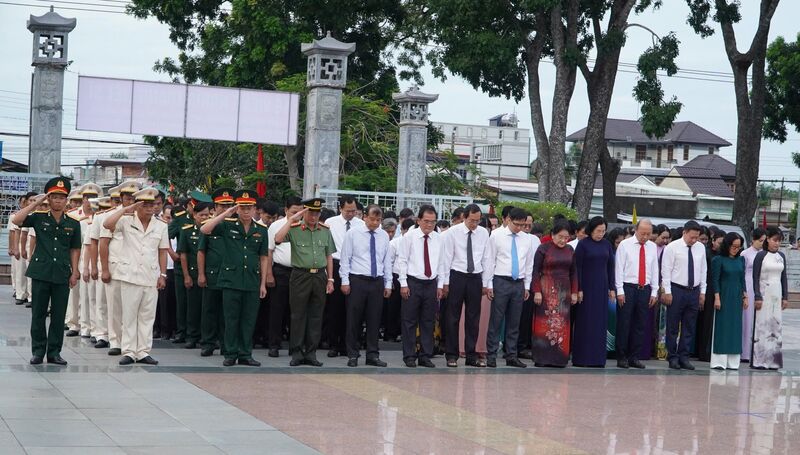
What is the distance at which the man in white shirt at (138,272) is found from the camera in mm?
11078

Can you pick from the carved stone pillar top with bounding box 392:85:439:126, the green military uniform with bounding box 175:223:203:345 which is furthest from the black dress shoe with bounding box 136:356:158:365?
the carved stone pillar top with bounding box 392:85:439:126

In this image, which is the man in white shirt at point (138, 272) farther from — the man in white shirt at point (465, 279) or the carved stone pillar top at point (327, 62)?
the carved stone pillar top at point (327, 62)

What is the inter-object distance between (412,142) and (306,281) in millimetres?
9828

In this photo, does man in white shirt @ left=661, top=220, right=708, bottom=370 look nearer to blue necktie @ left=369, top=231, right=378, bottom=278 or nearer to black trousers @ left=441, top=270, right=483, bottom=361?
black trousers @ left=441, top=270, right=483, bottom=361

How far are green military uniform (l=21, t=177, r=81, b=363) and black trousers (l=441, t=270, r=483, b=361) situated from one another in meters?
4.22

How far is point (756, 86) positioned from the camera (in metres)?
29.3

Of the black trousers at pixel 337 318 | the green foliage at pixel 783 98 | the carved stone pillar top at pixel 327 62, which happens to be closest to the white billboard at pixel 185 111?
the carved stone pillar top at pixel 327 62

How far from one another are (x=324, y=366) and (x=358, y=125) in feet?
50.7

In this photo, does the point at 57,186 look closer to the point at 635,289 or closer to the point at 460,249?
the point at 460,249

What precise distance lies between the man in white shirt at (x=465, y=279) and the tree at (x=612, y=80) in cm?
1545

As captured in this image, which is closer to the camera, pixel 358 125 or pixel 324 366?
pixel 324 366

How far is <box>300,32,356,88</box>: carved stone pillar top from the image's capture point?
1823cm

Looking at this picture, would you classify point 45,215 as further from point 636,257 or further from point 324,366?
point 636,257

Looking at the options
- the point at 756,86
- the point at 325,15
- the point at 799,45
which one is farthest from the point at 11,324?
the point at 799,45
